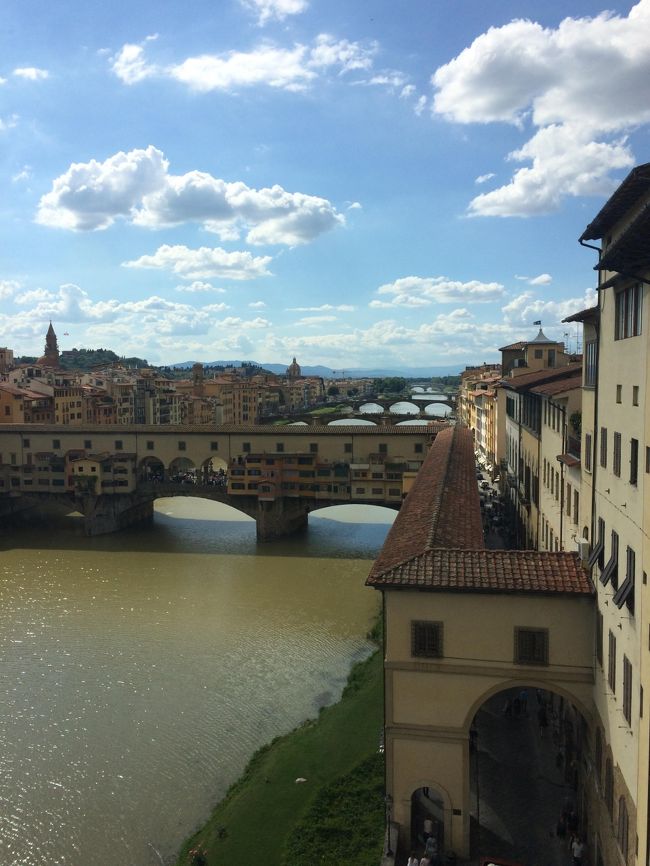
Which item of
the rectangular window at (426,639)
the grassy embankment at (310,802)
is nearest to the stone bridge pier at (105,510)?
the grassy embankment at (310,802)

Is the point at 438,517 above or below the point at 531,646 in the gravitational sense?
above

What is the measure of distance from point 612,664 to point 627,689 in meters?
0.81

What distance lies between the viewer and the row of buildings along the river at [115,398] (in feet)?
192

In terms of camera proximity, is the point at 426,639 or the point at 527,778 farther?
the point at 527,778

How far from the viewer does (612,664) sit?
9.91 metres

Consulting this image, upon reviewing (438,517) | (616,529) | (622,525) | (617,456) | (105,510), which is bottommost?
(105,510)

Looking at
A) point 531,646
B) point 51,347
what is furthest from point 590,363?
point 51,347

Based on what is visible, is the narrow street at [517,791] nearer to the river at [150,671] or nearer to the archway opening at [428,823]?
the archway opening at [428,823]

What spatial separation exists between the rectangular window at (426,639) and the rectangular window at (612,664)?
2.51m

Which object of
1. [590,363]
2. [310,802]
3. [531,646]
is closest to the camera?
[531,646]

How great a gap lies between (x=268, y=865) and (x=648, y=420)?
921cm

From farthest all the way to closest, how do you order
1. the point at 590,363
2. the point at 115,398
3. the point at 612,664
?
the point at 115,398 < the point at 590,363 < the point at 612,664

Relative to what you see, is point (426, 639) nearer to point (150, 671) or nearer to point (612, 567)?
point (612, 567)

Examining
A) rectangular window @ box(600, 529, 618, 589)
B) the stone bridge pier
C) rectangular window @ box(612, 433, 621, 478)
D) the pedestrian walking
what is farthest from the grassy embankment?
the stone bridge pier
